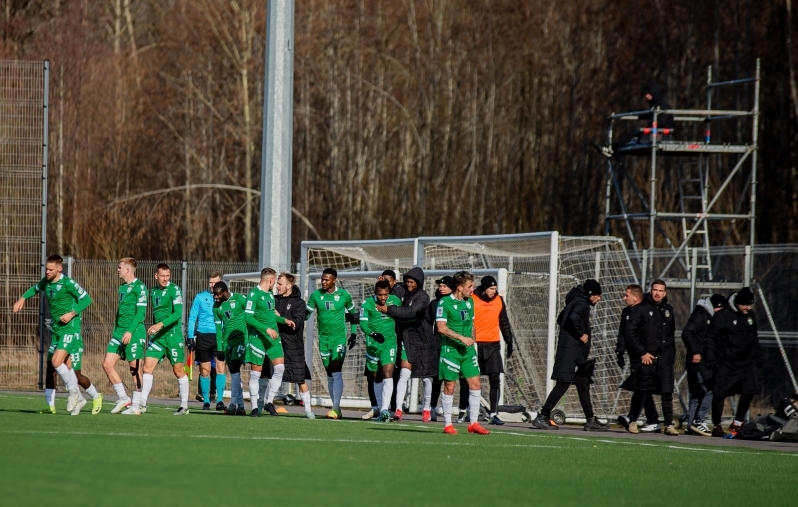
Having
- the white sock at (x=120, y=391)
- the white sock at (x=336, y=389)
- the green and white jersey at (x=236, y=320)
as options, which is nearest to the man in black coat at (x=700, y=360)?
the white sock at (x=336, y=389)

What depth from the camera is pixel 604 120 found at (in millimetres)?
36906

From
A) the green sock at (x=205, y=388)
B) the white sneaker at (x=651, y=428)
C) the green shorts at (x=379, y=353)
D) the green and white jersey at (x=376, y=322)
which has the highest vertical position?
the green and white jersey at (x=376, y=322)

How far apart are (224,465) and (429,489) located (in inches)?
73.6

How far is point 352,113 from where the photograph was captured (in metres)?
41.7

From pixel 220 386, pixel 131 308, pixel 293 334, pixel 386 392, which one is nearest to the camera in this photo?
pixel 131 308

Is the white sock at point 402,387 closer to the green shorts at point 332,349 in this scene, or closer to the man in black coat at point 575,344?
the green shorts at point 332,349

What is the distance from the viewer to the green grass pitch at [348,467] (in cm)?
902

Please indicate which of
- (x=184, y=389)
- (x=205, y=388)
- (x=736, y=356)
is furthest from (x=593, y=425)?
(x=205, y=388)

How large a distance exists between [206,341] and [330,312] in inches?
129

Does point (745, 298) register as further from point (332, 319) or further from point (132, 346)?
point (132, 346)

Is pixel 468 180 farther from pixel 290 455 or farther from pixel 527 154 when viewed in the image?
pixel 290 455

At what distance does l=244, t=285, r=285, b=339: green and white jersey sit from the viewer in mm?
17594

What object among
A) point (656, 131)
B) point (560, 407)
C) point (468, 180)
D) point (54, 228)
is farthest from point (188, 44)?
point (560, 407)

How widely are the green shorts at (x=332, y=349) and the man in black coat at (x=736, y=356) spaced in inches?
209
